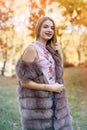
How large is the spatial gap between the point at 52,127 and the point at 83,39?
1.40 metres

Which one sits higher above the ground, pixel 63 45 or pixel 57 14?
pixel 57 14

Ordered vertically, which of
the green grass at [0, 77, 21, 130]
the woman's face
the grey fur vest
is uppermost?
the woman's face

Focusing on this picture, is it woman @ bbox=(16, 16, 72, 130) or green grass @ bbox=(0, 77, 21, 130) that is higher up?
woman @ bbox=(16, 16, 72, 130)

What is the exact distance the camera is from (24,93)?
6.68 feet

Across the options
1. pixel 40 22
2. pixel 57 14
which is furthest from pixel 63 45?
pixel 40 22

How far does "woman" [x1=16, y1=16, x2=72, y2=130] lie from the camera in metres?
2.01

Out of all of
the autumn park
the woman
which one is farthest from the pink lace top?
the autumn park

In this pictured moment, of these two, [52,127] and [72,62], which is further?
[72,62]

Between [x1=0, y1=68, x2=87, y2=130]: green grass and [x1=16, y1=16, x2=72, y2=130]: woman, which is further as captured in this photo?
[x1=0, y1=68, x2=87, y2=130]: green grass

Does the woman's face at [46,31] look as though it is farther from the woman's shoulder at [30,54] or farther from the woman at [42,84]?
the woman's shoulder at [30,54]

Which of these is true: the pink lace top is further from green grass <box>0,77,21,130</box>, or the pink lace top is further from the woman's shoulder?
green grass <box>0,77,21,130</box>

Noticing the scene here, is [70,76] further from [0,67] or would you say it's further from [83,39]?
[0,67]

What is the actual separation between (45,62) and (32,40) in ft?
4.05

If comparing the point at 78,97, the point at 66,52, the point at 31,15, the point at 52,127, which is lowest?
the point at 78,97
